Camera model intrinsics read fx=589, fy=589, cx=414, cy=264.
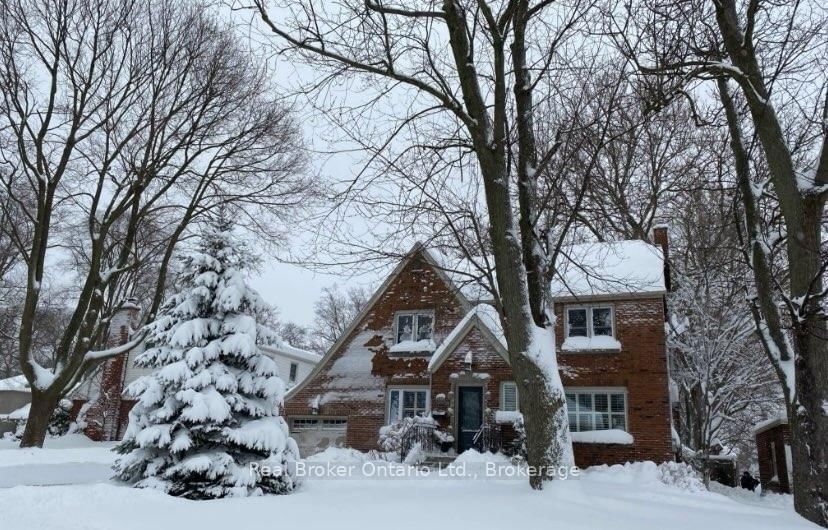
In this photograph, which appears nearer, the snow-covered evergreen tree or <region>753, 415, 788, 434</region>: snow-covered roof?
the snow-covered evergreen tree

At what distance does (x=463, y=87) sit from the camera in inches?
341

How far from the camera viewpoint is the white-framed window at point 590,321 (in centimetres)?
1755

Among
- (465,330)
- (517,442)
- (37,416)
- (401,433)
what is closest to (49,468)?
(37,416)

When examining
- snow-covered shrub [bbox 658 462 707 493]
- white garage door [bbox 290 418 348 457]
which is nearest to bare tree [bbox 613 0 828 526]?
snow-covered shrub [bbox 658 462 707 493]

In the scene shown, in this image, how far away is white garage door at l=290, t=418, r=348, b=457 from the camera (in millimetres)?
19594

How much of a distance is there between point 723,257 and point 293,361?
20844 millimetres

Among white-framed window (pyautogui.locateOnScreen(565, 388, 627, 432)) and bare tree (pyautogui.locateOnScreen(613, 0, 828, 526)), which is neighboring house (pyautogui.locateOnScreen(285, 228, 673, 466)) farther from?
bare tree (pyautogui.locateOnScreen(613, 0, 828, 526))

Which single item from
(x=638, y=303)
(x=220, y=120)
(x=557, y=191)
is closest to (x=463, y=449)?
(x=638, y=303)

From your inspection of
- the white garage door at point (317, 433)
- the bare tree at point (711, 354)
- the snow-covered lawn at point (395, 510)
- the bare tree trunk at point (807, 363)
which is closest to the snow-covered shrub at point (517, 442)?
the white garage door at point (317, 433)

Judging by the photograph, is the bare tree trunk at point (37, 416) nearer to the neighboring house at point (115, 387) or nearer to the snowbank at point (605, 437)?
the neighboring house at point (115, 387)

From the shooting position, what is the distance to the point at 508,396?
17656mm

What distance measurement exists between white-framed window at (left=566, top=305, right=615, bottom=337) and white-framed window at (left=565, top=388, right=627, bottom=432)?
1704 millimetres

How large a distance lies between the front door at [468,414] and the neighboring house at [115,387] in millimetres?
11572

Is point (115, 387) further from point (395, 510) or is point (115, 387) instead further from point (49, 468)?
point (395, 510)
